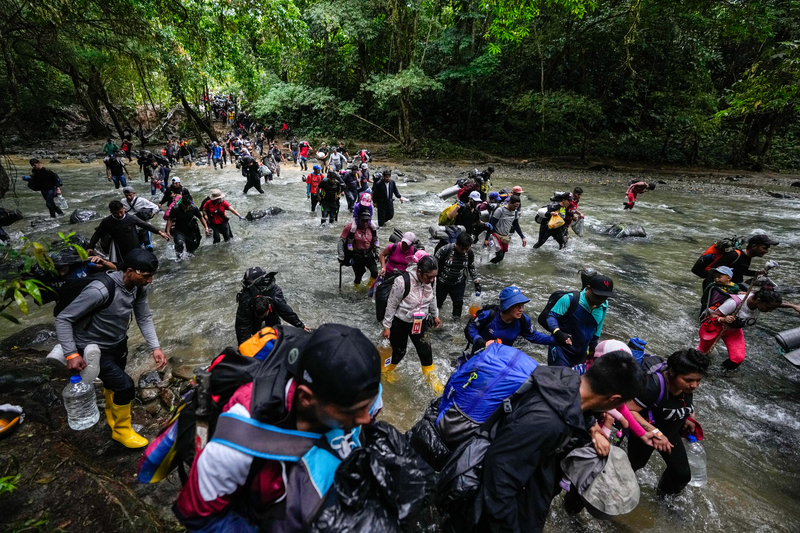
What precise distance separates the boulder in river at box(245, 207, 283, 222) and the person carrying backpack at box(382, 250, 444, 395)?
9.10 meters

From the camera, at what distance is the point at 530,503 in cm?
192

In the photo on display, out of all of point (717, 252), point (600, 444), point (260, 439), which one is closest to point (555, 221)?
point (717, 252)

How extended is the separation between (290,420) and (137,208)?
26.6 ft

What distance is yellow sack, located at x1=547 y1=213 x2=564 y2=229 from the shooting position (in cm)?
888

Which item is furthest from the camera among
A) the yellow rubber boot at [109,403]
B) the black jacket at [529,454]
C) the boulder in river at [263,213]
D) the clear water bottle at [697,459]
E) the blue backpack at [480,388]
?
the boulder in river at [263,213]

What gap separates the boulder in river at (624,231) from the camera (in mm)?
11195

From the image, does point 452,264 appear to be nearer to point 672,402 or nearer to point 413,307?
point 413,307

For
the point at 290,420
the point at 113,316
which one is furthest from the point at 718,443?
the point at 113,316

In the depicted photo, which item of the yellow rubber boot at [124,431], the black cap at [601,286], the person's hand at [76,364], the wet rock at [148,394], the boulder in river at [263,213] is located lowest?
the wet rock at [148,394]

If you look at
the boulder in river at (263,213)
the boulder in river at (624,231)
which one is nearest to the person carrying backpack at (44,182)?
the boulder in river at (263,213)

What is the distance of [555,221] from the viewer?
29.1ft

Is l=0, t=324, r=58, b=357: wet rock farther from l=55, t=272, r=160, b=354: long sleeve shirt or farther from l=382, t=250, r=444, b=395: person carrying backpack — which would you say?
l=382, t=250, r=444, b=395: person carrying backpack

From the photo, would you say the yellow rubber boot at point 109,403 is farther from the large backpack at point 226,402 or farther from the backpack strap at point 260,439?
the backpack strap at point 260,439

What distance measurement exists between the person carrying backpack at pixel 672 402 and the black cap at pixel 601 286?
2.27 feet
